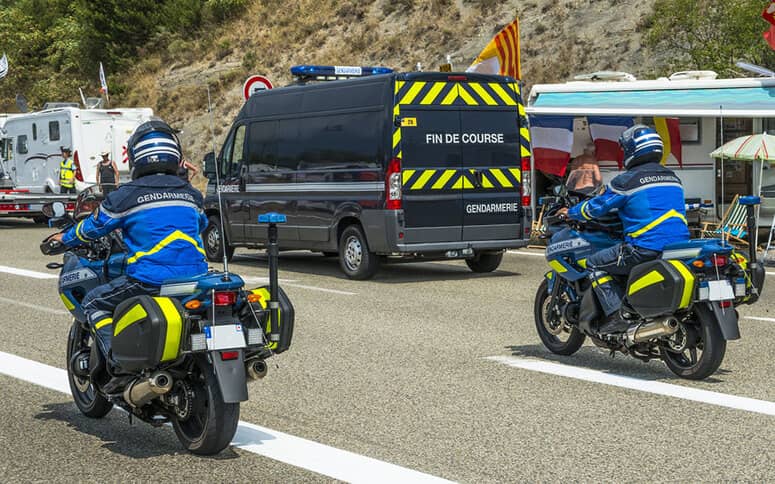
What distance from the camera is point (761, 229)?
1855 centimetres

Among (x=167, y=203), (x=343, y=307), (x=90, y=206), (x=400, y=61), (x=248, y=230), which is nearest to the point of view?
(x=167, y=203)

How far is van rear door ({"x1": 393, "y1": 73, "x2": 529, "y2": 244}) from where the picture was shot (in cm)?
1468

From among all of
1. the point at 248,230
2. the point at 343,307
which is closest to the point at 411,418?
the point at 343,307

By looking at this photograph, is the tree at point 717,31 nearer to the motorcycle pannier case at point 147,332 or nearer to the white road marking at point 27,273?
the white road marking at point 27,273

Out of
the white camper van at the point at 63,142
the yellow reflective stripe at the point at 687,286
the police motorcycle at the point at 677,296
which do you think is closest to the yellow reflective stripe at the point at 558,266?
the police motorcycle at the point at 677,296

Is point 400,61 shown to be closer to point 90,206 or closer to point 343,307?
point 343,307

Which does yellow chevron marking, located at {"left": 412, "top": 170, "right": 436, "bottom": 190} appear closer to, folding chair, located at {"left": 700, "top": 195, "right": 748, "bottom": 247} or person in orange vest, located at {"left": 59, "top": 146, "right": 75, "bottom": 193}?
folding chair, located at {"left": 700, "top": 195, "right": 748, "bottom": 247}

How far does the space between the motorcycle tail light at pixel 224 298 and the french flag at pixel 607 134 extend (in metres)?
14.7

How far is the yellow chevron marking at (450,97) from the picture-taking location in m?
14.9

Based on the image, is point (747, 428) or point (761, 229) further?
point (761, 229)

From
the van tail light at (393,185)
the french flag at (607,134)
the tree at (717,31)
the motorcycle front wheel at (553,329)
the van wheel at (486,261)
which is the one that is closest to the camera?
the motorcycle front wheel at (553,329)

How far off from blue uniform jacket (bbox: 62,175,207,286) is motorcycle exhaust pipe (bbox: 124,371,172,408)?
0.53 m

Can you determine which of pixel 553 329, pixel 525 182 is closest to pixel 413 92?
pixel 525 182

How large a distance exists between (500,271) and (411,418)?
915cm
